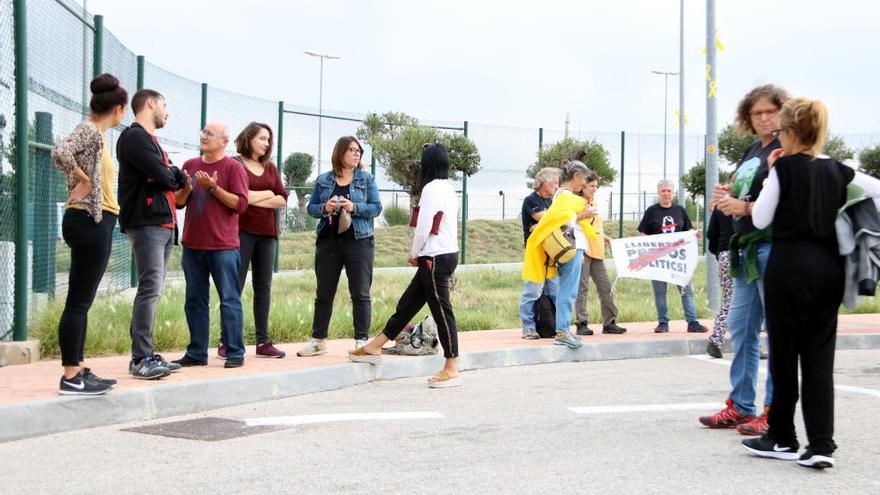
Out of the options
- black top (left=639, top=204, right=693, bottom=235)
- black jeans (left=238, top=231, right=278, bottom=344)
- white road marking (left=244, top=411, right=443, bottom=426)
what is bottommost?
white road marking (left=244, top=411, right=443, bottom=426)

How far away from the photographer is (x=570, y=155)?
71.2 feet

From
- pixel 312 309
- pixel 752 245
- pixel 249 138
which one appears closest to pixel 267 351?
pixel 249 138

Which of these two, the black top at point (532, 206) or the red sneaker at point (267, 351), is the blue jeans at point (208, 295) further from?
the black top at point (532, 206)

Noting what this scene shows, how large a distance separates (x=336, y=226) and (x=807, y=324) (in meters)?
4.35

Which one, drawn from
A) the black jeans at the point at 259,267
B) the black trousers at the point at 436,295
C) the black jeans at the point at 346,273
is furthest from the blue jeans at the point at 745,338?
the black jeans at the point at 259,267

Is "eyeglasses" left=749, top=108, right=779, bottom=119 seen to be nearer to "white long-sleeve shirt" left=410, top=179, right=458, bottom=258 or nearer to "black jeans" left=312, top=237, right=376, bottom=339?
"white long-sleeve shirt" left=410, top=179, right=458, bottom=258

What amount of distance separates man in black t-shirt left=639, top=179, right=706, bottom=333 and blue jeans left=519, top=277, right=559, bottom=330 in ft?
5.11

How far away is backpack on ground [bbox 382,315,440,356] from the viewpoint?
355 inches

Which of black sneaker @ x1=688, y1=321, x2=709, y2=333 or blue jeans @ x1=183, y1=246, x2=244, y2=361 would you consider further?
black sneaker @ x1=688, y1=321, x2=709, y2=333

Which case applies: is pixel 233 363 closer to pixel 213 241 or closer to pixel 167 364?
Answer: pixel 167 364

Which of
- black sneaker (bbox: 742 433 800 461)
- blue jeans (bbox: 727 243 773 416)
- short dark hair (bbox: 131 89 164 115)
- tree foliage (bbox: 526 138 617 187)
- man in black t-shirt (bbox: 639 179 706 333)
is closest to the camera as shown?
black sneaker (bbox: 742 433 800 461)

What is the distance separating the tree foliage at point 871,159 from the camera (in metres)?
34.4

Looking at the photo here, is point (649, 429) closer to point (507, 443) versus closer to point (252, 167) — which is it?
point (507, 443)

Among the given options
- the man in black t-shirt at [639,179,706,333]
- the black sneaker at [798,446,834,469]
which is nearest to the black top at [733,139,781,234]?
the black sneaker at [798,446,834,469]
